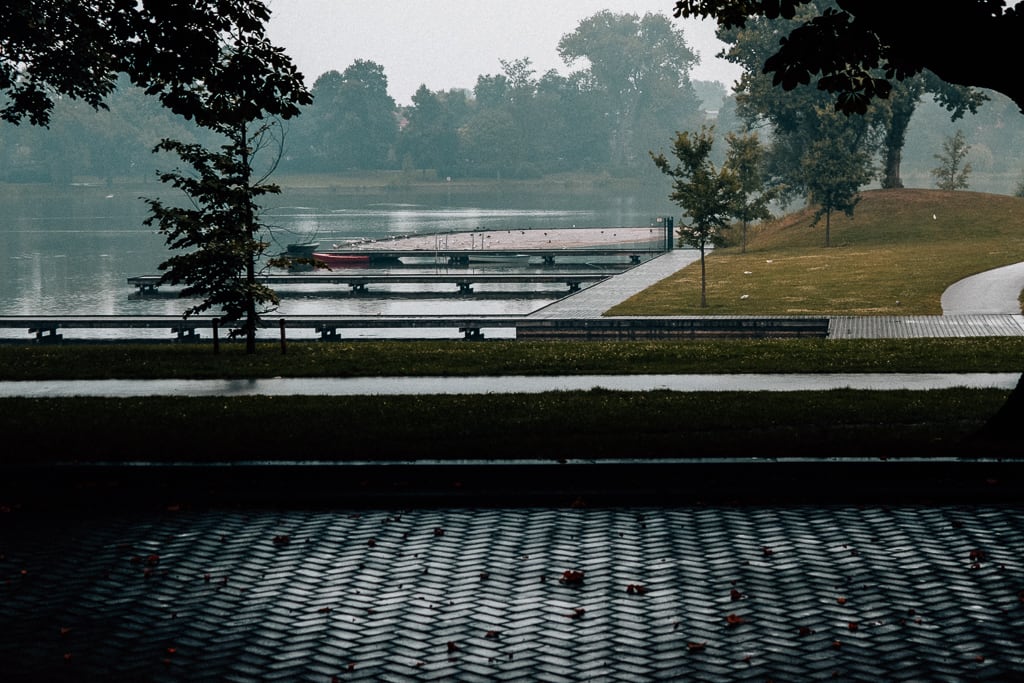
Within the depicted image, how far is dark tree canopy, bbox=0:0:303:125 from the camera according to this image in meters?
19.5

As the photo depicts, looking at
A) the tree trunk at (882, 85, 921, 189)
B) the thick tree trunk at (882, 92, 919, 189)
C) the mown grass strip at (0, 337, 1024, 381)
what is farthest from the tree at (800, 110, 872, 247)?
the mown grass strip at (0, 337, 1024, 381)

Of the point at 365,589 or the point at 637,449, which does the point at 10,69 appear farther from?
the point at 365,589

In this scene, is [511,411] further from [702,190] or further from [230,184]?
[702,190]

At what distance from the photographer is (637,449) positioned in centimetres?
1232

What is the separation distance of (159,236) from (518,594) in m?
99.4

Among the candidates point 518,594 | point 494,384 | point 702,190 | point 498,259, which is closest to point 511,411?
point 494,384

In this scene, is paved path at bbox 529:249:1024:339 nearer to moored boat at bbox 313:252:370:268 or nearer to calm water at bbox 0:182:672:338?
calm water at bbox 0:182:672:338

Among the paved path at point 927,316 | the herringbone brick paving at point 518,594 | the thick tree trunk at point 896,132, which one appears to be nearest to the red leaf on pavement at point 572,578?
the herringbone brick paving at point 518,594

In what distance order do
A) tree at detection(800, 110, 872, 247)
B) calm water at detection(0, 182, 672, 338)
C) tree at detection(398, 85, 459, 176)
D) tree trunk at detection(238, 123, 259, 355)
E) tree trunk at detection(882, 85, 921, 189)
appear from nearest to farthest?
1. tree trunk at detection(238, 123, 259, 355)
2. calm water at detection(0, 182, 672, 338)
3. tree at detection(800, 110, 872, 247)
4. tree trunk at detection(882, 85, 921, 189)
5. tree at detection(398, 85, 459, 176)

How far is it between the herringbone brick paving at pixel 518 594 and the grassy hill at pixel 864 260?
92.3 feet

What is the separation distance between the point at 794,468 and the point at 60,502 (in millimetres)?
6780

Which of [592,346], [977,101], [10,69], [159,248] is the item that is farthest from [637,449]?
[159,248]

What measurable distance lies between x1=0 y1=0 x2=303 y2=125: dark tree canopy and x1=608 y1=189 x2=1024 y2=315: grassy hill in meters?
18.0

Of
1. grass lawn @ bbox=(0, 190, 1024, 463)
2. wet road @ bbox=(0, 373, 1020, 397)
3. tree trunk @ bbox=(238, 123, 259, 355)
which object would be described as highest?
tree trunk @ bbox=(238, 123, 259, 355)
